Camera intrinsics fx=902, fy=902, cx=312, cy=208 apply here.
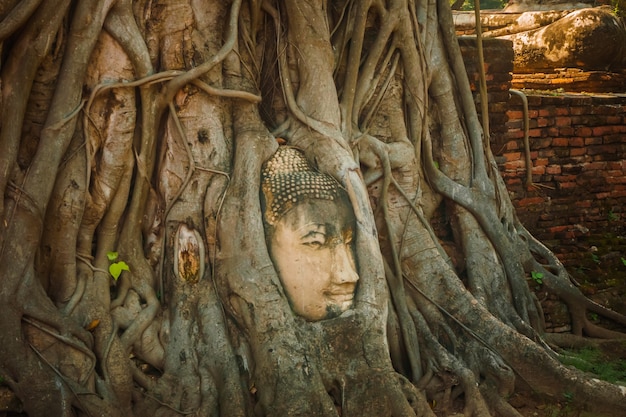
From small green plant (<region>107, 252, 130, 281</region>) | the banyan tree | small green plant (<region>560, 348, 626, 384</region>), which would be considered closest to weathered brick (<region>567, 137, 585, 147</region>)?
small green plant (<region>560, 348, 626, 384</region>)

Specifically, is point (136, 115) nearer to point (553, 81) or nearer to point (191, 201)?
point (191, 201)

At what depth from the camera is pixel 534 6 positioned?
464 inches

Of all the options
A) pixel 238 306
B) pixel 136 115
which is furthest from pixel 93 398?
pixel 136 115

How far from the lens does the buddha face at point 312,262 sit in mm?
4531

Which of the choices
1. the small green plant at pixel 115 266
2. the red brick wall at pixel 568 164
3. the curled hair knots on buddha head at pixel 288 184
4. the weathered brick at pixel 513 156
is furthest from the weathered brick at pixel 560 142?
the small green plant at pixel 115 266

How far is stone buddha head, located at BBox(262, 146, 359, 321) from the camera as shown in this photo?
14.9 feet

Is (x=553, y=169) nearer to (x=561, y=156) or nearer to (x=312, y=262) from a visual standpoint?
(x=561, y=156)

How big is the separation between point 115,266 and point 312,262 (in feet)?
3.25

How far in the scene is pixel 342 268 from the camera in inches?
181

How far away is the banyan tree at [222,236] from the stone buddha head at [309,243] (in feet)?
0.04

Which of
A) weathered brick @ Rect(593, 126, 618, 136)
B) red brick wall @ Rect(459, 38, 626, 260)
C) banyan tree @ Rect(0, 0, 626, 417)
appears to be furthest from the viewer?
weathered brick @ Rect(593, 126, 618, 136)

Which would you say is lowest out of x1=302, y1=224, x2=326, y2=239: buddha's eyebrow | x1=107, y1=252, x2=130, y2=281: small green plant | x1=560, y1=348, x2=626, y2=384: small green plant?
x1=560, y1=348, x2=626, y2=384: small green plant

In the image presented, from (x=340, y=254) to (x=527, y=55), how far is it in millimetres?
6311

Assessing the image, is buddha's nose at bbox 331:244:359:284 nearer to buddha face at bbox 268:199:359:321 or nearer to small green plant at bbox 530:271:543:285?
buddha face at bbox 268:199:359:321
